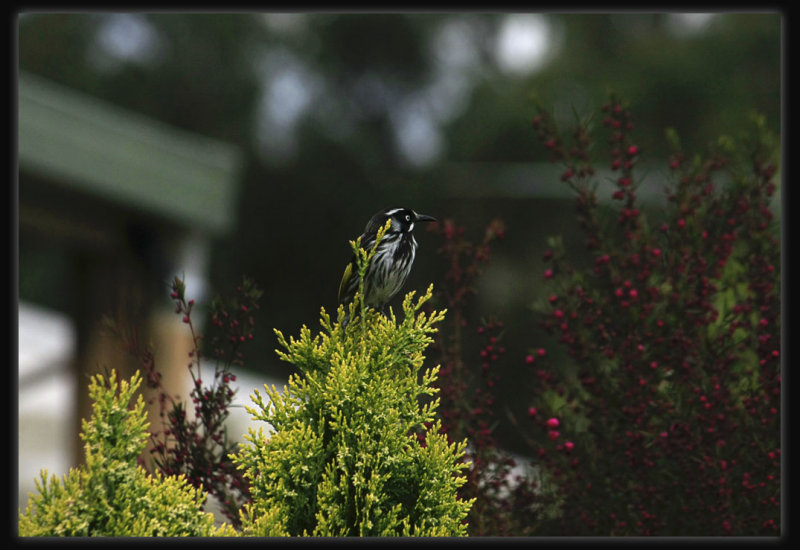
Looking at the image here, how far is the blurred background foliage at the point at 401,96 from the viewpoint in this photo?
591 cm

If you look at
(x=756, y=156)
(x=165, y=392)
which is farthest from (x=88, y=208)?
(x=756, y=156)

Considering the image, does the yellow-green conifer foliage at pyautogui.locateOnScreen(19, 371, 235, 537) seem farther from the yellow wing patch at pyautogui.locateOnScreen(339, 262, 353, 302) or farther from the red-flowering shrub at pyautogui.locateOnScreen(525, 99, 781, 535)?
the red-flowering shrub at pyautogui.locateOnScreen(525, 99, 781, 535)

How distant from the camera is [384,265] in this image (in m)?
2.72

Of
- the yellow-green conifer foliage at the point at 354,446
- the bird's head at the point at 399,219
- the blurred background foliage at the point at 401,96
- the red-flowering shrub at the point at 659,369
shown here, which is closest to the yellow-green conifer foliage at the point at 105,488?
the yellow-green conifer foliage at the point at 354,446

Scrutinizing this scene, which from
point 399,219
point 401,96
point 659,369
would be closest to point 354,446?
point 399,219

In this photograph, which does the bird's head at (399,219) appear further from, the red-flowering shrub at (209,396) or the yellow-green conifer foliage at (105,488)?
the yellow-green conifer foliage at (105,488)

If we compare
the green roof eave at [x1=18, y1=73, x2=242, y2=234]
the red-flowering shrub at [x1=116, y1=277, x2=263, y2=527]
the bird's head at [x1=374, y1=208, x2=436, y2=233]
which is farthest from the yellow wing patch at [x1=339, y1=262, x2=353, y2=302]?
the green roof eave at [x1=18, y1=73, x2=242, y2=234]

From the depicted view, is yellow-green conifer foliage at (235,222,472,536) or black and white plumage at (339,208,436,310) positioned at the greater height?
black and white plumage at (339,208,436,310)

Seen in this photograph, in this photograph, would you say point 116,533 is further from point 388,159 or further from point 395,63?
point 395,63

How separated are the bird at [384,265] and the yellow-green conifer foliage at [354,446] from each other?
0.43ft

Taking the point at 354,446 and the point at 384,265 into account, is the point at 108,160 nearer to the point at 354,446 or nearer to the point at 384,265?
the point at 384,265

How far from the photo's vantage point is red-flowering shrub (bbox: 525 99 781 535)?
9.96ft

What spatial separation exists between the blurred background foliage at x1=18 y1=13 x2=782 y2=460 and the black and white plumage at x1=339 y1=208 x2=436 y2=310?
1.59 meters

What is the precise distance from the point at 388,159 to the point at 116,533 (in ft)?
17.6
